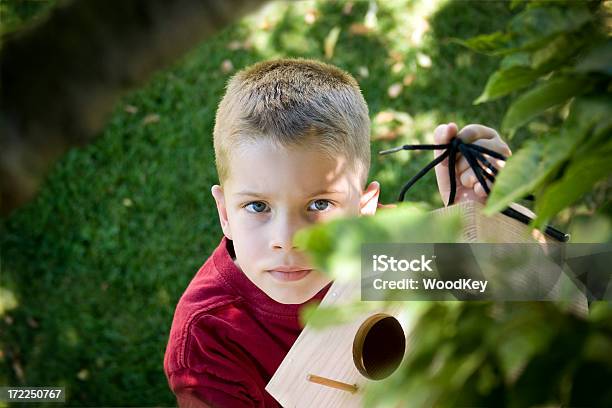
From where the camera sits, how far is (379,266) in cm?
93

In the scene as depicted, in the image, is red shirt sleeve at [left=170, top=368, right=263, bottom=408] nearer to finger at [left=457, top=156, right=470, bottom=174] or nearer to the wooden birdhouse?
the wooden birdhouse

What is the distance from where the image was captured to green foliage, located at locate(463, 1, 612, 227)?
885 millimetres

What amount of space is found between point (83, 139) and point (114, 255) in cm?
357

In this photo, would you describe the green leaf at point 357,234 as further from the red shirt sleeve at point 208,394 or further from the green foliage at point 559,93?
the red shirt sleeve at point 208,394

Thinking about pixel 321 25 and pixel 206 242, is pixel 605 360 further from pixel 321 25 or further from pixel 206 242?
pixel 321 25

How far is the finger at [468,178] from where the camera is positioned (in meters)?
2.09

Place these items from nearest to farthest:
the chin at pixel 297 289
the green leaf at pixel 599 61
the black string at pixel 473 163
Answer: the green leaf at pixel 599 61 < the black string at pixel 473 163 < the chin at pixel 297 289

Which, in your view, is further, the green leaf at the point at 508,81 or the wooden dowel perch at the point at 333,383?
the wooden dowel perch at the point at 333,383

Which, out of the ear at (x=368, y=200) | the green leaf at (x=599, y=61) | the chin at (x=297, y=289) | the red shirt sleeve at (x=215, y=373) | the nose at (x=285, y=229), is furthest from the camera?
the ear at (x=368, y=200)

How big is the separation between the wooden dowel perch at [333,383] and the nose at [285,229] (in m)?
0.38

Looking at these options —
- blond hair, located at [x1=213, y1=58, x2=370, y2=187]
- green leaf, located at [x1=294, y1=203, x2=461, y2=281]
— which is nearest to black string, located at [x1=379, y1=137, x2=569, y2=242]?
blond hair, located at [x1=213, y1=58, x2=370, y2=187]

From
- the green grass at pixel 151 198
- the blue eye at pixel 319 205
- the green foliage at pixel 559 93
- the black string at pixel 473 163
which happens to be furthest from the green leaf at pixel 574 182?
the green grass at pixel 151 198

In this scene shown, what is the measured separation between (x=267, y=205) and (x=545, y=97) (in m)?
1.37

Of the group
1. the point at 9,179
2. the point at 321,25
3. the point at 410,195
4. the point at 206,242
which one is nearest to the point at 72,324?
the point at 206,242
